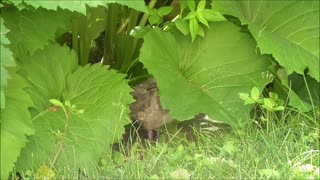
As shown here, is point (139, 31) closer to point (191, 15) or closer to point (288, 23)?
point (191, 15)

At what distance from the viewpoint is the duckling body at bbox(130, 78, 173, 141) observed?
248 cm

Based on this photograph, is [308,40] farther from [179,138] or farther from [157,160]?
[157,160]

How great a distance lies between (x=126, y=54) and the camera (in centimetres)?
276

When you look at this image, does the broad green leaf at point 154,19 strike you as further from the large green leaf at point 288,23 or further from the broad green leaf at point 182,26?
the large green leaf at point 288,23

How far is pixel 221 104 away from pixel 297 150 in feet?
1.31

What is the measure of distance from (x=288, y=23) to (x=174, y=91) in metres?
0.57

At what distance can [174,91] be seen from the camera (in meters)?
2.28

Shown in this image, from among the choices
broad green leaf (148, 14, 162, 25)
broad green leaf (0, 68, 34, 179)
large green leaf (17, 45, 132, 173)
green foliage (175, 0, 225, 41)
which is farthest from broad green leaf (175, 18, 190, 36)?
broad green leaf (0, 68, 34, 179)

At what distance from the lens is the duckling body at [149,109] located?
248 centimetres

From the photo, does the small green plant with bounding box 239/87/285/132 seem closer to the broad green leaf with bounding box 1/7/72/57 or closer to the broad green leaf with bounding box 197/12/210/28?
the broad green leaf with bounding box 197/12/210/28

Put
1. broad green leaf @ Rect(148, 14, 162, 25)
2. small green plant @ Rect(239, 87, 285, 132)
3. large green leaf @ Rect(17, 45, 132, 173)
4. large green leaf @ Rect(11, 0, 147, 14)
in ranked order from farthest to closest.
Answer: broad green leaf @ Rect(148, 14, 162, 25) → small green plant @ Rect(239, 87, 285, 132) → large green leaf @ Rect(17, 45, 132, 173) → large green leaf @ Rect(11, 0, 147, 14)

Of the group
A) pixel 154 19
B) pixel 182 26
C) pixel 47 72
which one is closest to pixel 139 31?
pixel 154 19

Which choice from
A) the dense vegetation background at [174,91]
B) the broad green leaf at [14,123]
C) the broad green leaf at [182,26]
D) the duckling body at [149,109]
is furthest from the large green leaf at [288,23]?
the broad green leaf at [14,123]

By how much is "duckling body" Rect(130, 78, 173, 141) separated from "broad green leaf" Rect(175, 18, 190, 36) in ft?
1.13
